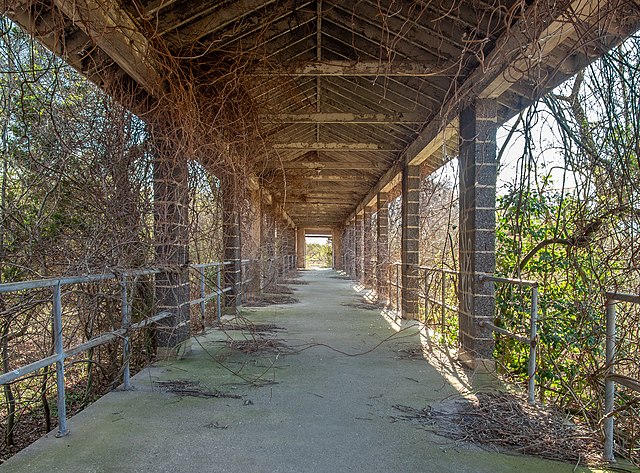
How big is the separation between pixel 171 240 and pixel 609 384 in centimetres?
349

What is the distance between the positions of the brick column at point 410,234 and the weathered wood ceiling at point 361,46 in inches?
13.6

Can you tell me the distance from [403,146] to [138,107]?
4581 mm

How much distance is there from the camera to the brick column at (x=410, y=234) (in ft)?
22.6

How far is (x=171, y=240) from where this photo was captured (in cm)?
398

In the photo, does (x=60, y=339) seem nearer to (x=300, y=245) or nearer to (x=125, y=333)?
(x=125, y=333)

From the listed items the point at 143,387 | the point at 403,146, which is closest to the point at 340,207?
the point at 403,146

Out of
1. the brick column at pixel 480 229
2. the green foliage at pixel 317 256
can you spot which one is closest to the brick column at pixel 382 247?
the brick column at pixel 480 229

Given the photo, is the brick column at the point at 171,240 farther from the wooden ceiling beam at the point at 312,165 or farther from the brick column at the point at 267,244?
the brick column at the point at 267,244

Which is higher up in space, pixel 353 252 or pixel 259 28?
pixel 259 28

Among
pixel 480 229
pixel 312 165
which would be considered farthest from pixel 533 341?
pixel 312 165

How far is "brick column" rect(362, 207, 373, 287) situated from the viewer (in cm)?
1185

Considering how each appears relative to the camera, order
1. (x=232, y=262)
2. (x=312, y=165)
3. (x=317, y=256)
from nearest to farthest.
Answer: (x=232, y=262), (x=312, y=165), (x=317, y=256)

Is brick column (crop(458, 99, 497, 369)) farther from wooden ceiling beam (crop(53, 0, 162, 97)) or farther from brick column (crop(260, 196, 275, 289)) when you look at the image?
brick column (crop(260, 196, 275, 289))

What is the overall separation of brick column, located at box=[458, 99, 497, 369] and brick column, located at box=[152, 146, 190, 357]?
2.75 m
